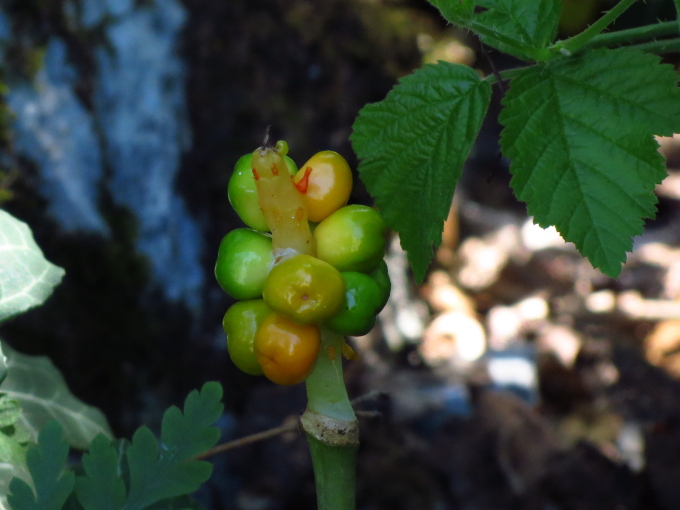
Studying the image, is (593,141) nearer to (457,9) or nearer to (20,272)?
(457,9)


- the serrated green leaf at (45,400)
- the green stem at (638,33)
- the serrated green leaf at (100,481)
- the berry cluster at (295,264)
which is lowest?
the serrated green leaf at (45,400)

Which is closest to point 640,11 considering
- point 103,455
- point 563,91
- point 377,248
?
point 563,91

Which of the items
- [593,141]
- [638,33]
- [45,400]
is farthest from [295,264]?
[45,400]

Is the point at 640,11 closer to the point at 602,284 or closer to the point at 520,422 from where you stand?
the point at 602,284

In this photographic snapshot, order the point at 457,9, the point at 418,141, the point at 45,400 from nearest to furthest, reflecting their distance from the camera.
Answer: the point at 457,9
the point at 418,141
the point at 45,400

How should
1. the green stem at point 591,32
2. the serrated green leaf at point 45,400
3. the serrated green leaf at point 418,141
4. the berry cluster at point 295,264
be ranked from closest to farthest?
the berry cluster at point 295,264
the green stem at point 591,32
the serrated green leaf at point 418,141
the serrated green leaf at point 45,400

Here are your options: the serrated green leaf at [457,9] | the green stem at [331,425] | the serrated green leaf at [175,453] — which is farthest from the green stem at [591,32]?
the serrated green leaf at [175,453]

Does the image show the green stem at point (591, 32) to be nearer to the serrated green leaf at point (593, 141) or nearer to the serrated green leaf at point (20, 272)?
the serrated green leaf at point (593, 141)
